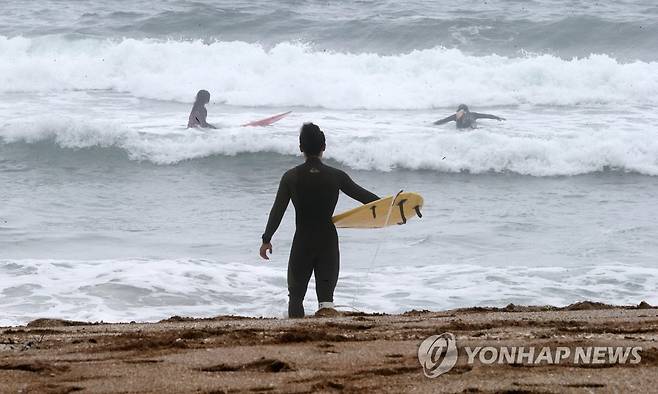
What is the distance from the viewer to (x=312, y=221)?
21.7ft

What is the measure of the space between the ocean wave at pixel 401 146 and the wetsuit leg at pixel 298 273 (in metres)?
9.72

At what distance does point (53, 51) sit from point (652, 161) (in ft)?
50.2

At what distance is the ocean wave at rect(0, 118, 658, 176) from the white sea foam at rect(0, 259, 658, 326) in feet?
21.2

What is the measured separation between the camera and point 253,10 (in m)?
28.2

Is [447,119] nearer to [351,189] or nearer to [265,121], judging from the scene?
[265,121]

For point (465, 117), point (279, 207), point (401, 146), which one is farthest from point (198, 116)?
point (279, 207)

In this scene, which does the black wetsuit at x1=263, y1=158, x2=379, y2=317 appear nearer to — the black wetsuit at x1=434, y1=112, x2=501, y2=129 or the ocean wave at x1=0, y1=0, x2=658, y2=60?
the black wetsuit at x1=434, y1=112, x2=501, y2=129

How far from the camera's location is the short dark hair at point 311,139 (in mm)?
6508

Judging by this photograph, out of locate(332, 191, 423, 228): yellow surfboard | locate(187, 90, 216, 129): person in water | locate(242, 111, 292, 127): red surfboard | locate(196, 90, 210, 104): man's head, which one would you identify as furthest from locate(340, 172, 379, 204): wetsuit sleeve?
locate(242, 111, 292, 127): red surfboard

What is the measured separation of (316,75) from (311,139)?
53.8ft

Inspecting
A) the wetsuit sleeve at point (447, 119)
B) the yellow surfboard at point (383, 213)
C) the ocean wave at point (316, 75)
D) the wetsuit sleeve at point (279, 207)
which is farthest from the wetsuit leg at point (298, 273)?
the ocean wave at point (316, 75)

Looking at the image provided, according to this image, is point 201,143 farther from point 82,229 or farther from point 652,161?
point 652,161

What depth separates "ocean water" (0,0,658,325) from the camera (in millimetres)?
9352

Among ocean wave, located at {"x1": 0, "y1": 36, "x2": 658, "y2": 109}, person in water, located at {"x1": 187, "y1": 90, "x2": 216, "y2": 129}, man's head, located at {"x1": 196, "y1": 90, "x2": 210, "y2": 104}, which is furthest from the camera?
ocean wave, located at {"x1": 0, "y1": 36, "x2": 658, "y2": 109}
